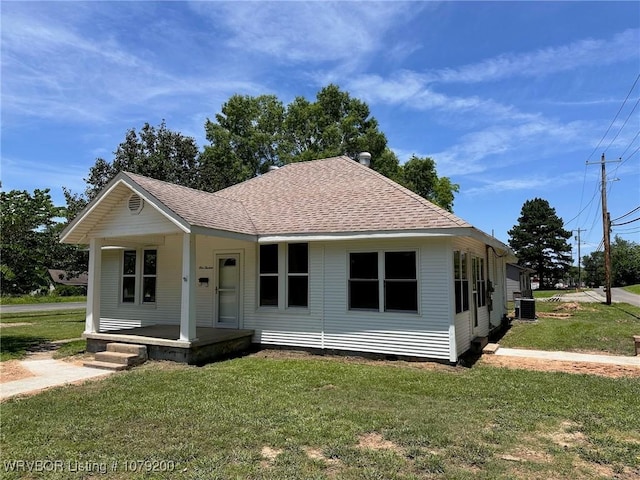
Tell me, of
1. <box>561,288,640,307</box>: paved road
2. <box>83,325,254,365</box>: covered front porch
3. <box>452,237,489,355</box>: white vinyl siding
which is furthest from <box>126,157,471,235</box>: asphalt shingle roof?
<box>561,288,640,307</box>: paved road

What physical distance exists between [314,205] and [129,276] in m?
6.31

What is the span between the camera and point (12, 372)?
8539 millimetres

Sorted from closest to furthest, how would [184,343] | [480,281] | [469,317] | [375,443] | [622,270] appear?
[375,443] → [184,343] → [469,317] → [480,281] → [622,270]

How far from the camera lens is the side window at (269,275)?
1062cm

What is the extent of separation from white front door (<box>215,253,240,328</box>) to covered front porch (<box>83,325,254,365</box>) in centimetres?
37

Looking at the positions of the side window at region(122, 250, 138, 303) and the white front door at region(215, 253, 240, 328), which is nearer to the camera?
the white front door at region(215, 253, 240, 328)

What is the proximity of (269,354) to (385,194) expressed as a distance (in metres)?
4.87

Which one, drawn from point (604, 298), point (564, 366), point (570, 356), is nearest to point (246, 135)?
point (570, 356)

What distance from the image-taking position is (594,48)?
11945 mm

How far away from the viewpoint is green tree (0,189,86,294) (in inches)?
442

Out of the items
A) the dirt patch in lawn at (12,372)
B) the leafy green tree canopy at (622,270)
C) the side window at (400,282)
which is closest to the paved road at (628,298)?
the side window at (400,282)

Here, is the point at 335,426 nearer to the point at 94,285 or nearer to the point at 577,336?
the point at 94,285

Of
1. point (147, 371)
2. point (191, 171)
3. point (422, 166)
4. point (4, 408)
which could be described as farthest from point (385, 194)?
point (422, 166)

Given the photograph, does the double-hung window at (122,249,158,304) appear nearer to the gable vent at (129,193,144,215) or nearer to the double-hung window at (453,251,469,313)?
the gable vent at (129,193,144,215)
